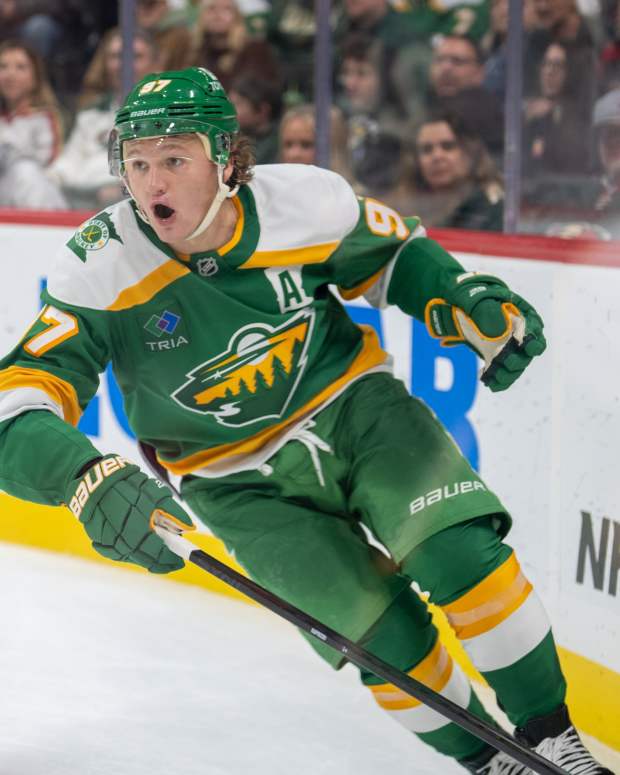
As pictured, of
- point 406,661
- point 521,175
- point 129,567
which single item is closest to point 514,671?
point 406,661

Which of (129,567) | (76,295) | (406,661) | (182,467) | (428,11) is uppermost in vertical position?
(428,11)

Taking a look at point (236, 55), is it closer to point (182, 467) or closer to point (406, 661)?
point (182, 467)

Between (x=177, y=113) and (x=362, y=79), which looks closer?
(x=177, y=113)

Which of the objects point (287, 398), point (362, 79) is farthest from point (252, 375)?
point (362, 79)

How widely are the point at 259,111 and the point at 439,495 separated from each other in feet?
8.12

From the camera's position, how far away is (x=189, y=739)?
2281 millimetres

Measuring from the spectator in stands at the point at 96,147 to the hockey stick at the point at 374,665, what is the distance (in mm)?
2586

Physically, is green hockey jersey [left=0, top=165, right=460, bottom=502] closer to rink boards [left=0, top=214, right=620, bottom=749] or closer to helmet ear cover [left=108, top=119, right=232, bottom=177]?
Answer: helmet ear cover [left=108, top=119, right=232, bottom=177]

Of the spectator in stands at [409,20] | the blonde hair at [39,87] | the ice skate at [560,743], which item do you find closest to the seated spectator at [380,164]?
the spectator in stands at [409,20]

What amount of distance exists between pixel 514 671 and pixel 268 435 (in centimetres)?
51

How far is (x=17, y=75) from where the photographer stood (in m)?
4.43

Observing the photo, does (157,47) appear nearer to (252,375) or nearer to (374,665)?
(252,375)

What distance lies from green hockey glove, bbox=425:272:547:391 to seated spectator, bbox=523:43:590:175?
1.58 meters

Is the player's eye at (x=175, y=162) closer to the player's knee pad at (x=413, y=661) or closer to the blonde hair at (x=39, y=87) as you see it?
the player's knee pad at (x=413, y=661)
